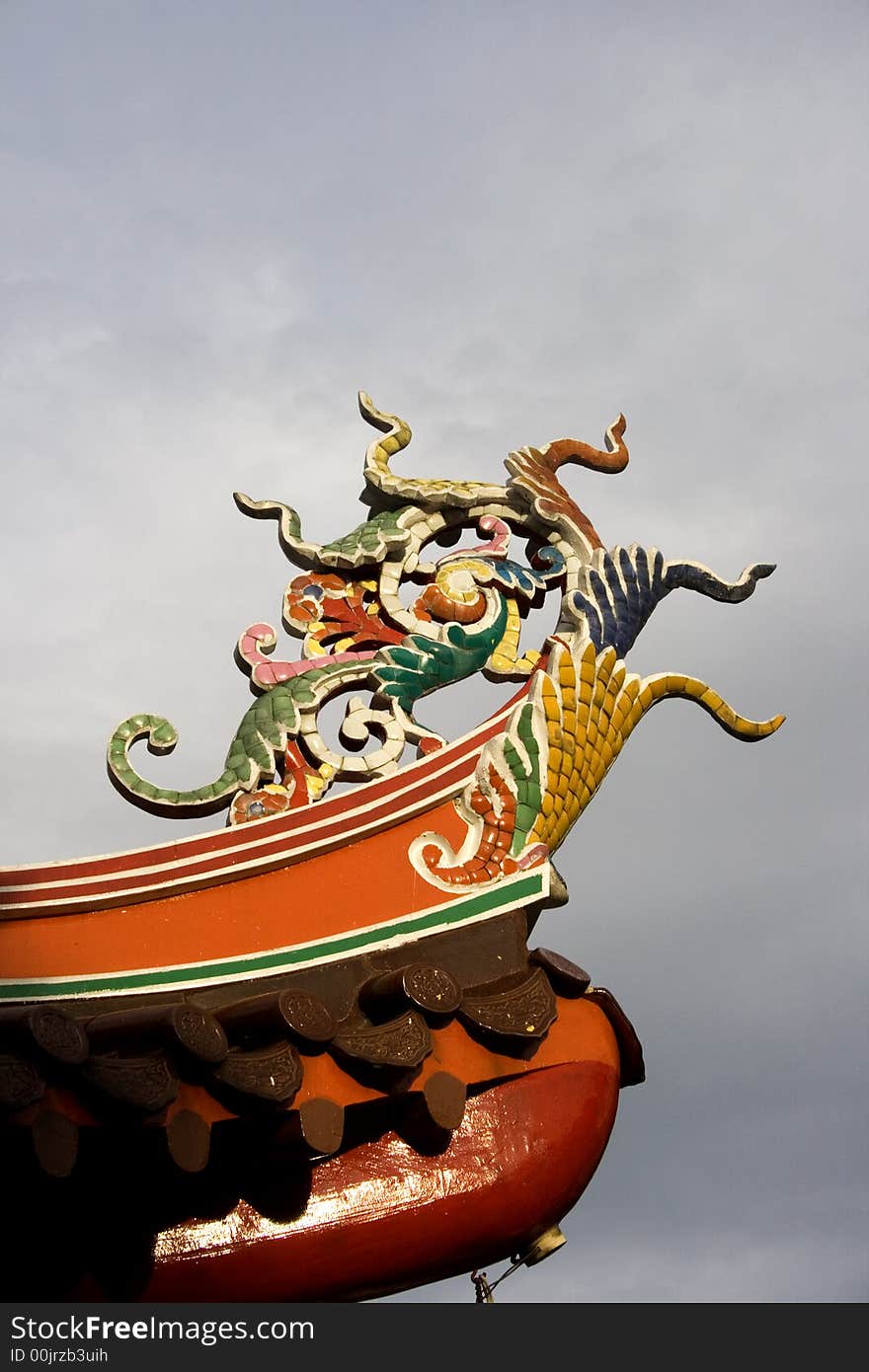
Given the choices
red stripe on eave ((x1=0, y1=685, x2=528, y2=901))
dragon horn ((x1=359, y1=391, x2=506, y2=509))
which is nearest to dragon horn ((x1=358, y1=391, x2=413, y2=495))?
dragon horn ((x1=359, y1=391, x2=506, y2=509))

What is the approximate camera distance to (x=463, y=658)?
7.53m

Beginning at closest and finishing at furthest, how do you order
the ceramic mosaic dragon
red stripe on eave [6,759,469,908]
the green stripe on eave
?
the green stripe on eave < red stripe on eave [6,759,469,908] < the ceramic mosaic dragon

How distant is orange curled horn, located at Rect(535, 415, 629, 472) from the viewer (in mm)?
8273

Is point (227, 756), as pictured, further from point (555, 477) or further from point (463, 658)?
point (555, 477)

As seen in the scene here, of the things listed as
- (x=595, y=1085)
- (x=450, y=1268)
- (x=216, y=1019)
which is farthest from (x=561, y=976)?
(x=216, y=1019)

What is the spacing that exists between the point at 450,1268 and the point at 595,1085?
0.83 meters

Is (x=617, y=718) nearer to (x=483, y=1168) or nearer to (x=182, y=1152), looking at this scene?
(x=483, y=1168)

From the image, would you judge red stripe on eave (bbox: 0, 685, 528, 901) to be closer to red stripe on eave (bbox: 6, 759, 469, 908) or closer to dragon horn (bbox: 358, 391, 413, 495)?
red stripe on eave (bbox: 6, 759, 469, 908)

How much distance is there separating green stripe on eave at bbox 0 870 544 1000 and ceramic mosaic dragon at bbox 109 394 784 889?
147 millimetres

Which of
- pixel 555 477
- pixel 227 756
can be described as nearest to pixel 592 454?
pixel 555 477

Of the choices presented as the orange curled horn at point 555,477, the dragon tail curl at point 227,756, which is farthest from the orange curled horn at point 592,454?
the dragon tail curl at point 227,756

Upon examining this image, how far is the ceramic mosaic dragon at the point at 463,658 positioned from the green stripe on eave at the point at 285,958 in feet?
0.48

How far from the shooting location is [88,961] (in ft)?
20.9

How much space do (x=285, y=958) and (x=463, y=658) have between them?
5.57 feet
